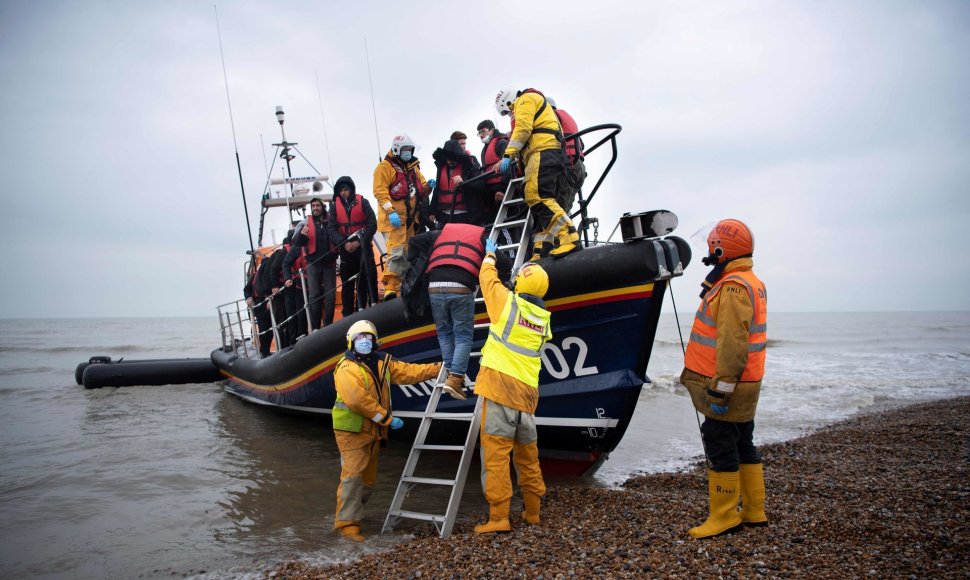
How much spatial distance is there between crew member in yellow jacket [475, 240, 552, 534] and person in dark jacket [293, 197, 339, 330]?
3.28 metres

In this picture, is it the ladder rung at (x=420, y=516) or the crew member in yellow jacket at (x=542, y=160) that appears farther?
the crew member in yellow jacket at (x=542, y=160)

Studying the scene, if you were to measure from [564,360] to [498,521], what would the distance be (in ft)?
4.20

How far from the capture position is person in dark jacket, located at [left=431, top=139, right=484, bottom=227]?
497 cm

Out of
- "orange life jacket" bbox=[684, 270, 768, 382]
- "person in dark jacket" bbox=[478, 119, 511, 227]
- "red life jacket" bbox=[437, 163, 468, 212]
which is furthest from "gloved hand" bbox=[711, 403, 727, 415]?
"red life jacket" bbox=[437, 163, 468, 212]

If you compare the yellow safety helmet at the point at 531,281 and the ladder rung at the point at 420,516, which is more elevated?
the yellow safety helmet at the point at 531,281

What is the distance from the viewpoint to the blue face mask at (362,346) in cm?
370

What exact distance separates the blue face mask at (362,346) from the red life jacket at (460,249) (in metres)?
0.65

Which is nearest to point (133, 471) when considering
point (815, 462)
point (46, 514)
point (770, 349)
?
point (46, 514)

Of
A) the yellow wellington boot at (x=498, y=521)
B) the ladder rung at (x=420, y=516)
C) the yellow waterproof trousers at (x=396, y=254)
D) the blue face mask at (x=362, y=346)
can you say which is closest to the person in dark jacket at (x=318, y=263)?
the yellow waterproof trousers at (x=396, y=254)

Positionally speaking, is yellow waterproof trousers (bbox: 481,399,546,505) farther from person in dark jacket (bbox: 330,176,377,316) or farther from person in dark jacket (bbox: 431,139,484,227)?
person in dark jacket (bbox: 330,176,377,316)

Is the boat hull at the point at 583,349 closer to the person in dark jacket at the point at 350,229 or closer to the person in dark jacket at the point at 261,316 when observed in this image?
the person in dark jacket at the point at 350,229

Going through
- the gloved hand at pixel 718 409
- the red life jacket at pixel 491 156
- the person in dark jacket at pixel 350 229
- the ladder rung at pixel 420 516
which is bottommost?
the ladder rung at pixel 420 516

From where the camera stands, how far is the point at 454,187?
494 centimetres

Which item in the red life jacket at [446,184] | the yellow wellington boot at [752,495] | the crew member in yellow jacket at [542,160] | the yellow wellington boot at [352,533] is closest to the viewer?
the yellow wellington boot at [752,495]
